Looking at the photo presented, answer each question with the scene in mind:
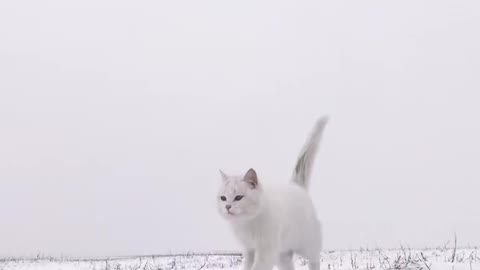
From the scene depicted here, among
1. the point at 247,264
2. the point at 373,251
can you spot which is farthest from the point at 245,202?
the point at 373,251

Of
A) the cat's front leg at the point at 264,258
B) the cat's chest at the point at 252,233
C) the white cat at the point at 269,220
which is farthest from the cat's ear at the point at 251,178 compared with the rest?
the cat's front leg at the point at 264,258

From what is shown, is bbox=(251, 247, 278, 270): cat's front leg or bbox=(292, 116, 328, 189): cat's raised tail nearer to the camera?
bbox=(251, 247, 278, 270): cat's front leg

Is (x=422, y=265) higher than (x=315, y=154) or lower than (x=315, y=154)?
lower

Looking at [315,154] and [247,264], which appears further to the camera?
[315,154]

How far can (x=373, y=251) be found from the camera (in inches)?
352

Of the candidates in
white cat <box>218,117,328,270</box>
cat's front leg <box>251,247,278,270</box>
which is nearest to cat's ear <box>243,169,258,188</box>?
white cat <box>218,117,328,270</box>

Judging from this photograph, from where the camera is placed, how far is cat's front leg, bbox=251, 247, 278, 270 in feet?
14.9

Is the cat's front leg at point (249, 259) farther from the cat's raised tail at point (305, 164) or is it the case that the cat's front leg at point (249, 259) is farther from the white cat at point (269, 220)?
the cat's raised tail at point (305, 164)

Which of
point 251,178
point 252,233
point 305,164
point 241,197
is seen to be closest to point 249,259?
point 252,233

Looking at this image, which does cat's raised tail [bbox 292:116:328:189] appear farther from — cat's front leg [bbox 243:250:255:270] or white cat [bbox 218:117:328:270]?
cat's front leg [bbox 243:250:255:270]

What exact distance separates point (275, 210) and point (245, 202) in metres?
0.36

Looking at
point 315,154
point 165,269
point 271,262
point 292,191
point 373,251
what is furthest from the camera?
point 373,251

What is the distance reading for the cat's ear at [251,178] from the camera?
4.80 meters

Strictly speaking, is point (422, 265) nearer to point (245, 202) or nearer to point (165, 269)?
point (245, 202)
